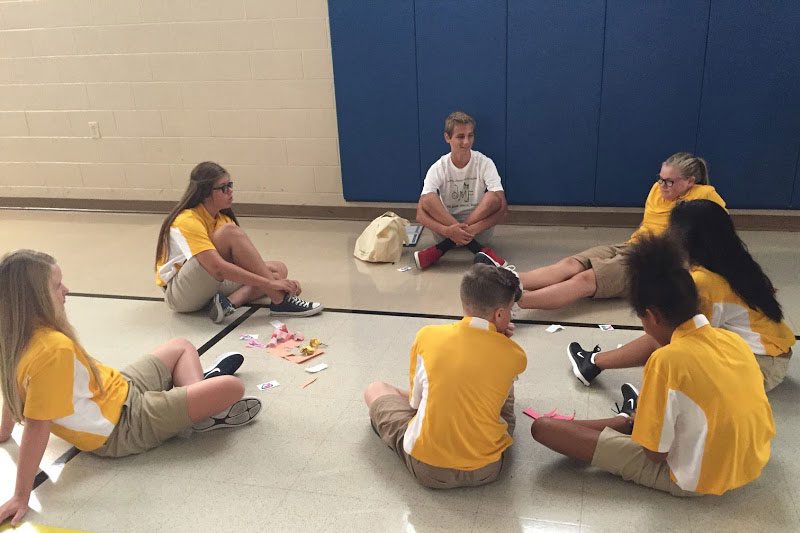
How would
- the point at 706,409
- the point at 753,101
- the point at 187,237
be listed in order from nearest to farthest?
the point at 706,409, the point at 187,237, the point at 753,101

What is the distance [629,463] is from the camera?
2078 millimetres

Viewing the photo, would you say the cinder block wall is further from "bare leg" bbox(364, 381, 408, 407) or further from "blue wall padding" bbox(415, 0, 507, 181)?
"bare leg" bbox(364, 381, 408, 407)

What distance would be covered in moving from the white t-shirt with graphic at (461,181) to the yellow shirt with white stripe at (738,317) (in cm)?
206

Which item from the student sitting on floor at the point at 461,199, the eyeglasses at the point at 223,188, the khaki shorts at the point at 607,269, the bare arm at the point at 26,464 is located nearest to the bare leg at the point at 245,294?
the eyeglasses at the point at 223,188

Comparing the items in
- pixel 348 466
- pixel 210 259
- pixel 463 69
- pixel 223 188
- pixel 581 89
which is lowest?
pixel 348 466

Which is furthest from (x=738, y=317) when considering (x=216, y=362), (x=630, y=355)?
(x=216, y=362)

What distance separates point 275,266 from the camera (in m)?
3.93

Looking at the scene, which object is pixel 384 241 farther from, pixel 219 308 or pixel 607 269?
pixel 607 269

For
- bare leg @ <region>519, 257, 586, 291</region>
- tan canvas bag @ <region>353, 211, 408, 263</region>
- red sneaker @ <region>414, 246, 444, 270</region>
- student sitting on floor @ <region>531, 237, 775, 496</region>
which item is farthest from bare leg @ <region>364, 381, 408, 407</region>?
tan canvas bag @ <region>353, 211, 408, 263</region>

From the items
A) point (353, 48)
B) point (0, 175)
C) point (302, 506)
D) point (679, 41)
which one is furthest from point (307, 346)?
point (0, 175)

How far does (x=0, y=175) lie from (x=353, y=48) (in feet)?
12.0

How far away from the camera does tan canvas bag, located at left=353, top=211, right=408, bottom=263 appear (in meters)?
4.35

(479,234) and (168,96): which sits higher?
(168,96)

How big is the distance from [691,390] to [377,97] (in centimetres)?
356
